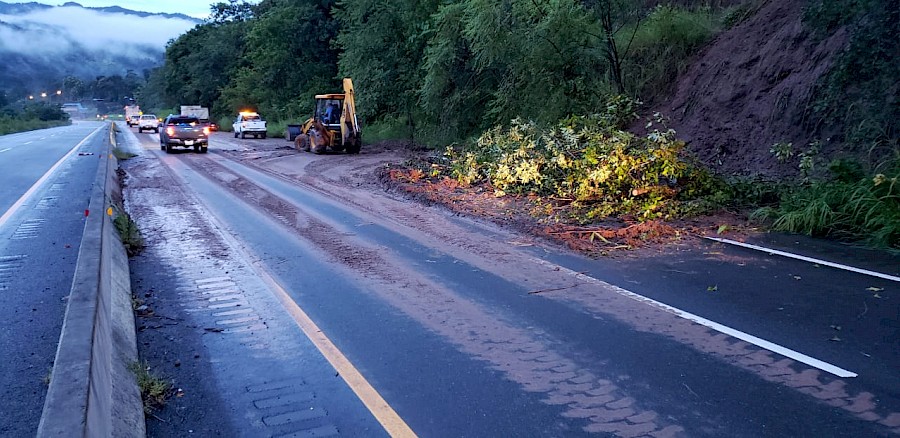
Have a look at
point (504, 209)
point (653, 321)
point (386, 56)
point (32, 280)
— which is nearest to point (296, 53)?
point (386, 56)

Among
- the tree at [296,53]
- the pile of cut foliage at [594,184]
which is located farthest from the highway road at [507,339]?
the tree at [296,53]

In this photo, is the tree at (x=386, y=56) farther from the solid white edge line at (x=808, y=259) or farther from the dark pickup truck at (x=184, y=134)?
the solid white edge line at (x=808, y=259)

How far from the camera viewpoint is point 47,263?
872 cm

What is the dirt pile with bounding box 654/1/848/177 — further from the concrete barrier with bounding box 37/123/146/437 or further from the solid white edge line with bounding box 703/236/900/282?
the concrete barrier with bounding box 37/123/146/437

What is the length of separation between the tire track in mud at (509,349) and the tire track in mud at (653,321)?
1.03 metres

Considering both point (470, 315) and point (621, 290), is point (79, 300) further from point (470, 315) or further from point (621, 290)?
point (621, 290)

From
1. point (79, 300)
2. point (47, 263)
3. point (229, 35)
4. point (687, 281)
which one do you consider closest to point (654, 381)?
point (687, 281)

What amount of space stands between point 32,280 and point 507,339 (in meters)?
5.83

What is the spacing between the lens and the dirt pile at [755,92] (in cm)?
1509

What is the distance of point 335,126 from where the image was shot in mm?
28734

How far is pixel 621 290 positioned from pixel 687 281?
0.91m

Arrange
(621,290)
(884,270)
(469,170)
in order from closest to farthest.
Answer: (621,290) → (884,270) → (469,170)

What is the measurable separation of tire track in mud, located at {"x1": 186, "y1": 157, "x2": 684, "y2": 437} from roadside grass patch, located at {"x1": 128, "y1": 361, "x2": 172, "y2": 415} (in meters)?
2.30

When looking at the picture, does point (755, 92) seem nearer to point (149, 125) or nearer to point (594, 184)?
point (594, 184)
